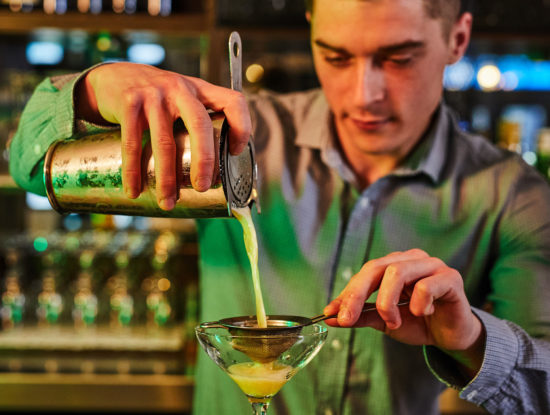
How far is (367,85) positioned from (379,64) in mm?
61

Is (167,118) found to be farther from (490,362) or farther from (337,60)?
(490,362)

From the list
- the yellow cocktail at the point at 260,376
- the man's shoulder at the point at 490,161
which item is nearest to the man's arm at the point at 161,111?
the yellow cocktail at the point at 260,376

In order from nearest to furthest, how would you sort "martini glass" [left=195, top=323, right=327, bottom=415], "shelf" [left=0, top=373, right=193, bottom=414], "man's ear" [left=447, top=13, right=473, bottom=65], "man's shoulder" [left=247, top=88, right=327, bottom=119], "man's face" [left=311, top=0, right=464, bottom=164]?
"martini glass" [left=195, top=323, right=327, bottom=415], "man's face" [left=311, top=0, right=464, bottom=164], "man's ear" [left=447, top=13, right=473, bottom=65], "man's shoulder" [left=247, top=88, right=327, bottom=119], "shelf" [left=0, top=373, right=193, bottom=414]

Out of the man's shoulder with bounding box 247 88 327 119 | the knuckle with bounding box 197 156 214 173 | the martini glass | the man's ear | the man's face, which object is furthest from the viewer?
the man's shoulder with bounding box 247 88 327 119

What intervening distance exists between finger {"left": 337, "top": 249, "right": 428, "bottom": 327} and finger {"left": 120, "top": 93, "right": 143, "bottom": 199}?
1.20ft

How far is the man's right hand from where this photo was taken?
92 cm

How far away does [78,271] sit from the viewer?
9.31 feet

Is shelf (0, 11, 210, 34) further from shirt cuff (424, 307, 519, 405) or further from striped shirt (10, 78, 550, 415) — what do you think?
shirt cuff (424, 307, 519, 405)

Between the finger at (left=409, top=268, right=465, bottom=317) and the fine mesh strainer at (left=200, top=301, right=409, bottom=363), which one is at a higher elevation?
the finger at (left=409, top=268, right=465, bottom=317)

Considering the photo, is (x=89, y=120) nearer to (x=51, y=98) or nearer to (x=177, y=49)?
(x=51, y=98)

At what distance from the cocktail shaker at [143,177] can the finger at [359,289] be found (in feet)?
0.74

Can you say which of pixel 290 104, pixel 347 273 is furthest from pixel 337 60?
pixel 347 273

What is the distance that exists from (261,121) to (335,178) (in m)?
0.25

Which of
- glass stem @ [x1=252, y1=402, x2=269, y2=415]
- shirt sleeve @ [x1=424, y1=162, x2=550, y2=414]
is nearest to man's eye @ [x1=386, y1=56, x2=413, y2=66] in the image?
shirt sleeve @ [x1=424, y1=162, x2=550, y2=414]
